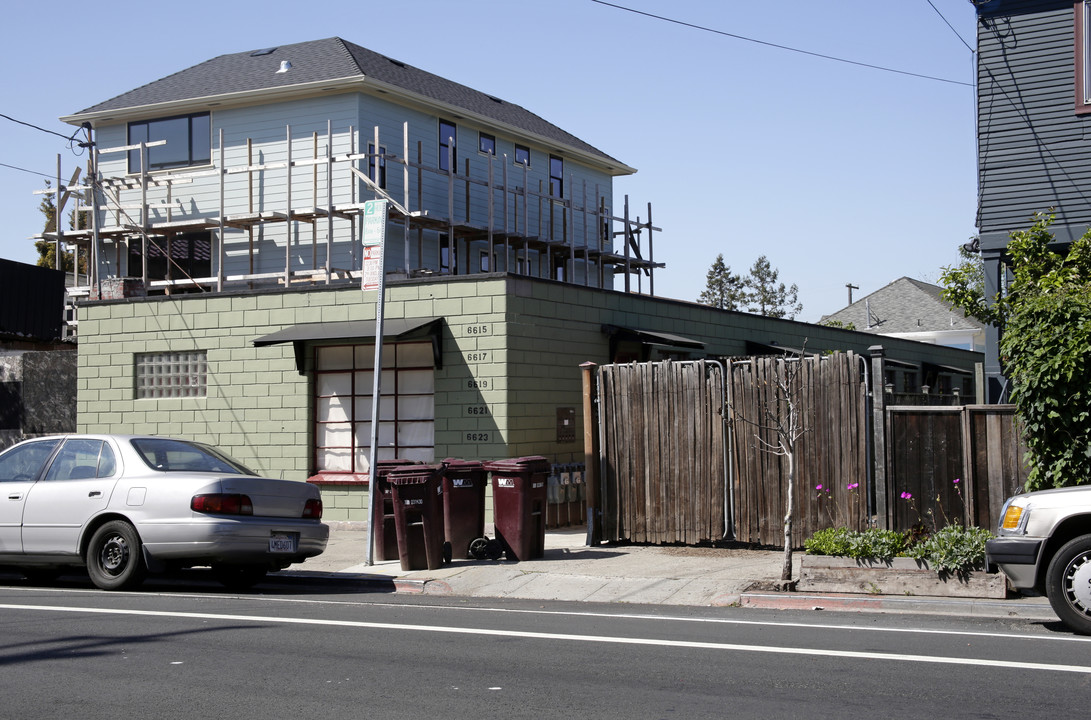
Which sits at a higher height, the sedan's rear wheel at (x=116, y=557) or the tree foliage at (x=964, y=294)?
the tree foliage at (x=964, y=294)

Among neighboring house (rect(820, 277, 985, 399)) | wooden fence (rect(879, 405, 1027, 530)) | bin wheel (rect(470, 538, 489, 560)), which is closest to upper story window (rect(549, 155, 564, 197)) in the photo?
neighboring house (rect(820, 277, 985, 399))

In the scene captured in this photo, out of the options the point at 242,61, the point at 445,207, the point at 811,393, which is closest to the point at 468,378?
the point at 811,393

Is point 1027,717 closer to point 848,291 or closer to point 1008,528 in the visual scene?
point 1008,528

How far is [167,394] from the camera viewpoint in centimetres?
1789

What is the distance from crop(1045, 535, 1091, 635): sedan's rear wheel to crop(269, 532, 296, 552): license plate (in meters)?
6.65

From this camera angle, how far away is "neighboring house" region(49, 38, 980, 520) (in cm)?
1587

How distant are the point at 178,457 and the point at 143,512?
812 millimetres

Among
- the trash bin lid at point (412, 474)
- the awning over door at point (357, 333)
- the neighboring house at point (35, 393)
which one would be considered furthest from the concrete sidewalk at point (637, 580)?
the neighboring house at point (35, 393)

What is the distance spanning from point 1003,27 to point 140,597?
603 inches

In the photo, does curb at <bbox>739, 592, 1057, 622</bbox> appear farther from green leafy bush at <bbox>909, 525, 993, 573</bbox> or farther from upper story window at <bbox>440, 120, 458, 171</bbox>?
upper story window at <bbox>440, 120, 458, 171</bbox>

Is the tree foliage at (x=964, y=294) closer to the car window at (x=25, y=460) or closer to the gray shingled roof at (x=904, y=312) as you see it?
the car window at (x=25, y=460)

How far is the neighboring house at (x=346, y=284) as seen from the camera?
1587cm

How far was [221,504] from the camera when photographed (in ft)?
34.1

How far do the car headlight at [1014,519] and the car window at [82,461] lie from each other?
7.98 meters
